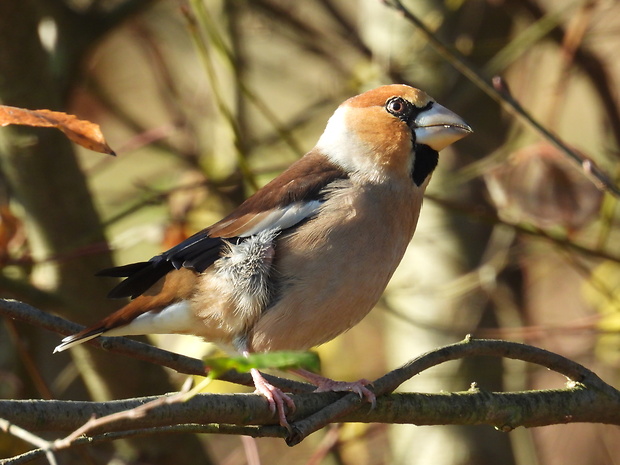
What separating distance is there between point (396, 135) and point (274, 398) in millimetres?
1509

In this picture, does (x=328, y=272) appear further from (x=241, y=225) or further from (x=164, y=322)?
(x=164, y=322)

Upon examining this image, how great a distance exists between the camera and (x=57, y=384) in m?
4.73

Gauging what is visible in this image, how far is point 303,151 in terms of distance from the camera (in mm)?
4766

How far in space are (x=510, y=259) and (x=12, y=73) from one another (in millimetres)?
2962

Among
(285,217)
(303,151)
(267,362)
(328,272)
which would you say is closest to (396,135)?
(285,217)

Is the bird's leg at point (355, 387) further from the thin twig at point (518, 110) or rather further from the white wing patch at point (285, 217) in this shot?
the thin twig at point (518, 110)

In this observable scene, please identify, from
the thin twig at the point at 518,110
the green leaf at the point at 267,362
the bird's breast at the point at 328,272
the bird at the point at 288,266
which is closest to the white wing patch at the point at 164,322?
the bird at the point at 288,266

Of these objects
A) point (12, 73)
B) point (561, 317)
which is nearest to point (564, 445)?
point (561, 317)

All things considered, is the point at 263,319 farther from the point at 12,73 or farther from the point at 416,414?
the point at 12,73

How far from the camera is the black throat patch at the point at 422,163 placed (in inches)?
140

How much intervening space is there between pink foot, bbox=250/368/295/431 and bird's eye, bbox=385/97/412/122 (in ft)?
4.37

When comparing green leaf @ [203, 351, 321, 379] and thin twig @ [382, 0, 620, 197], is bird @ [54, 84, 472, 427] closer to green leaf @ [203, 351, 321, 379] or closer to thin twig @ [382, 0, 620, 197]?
thin twig @ [382, 0, 620, 197]

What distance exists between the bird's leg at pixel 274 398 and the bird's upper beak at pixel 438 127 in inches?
49.4

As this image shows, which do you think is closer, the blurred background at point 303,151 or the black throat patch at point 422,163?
the black throat patch at point 422,163
